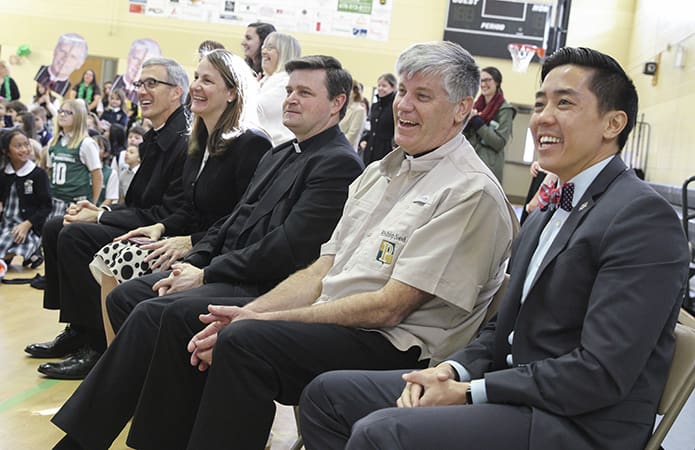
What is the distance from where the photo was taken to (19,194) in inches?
251

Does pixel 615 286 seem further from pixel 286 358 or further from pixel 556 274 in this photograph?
pixel 286 358

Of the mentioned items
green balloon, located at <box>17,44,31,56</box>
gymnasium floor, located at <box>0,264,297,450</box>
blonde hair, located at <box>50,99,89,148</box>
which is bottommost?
gymnasium floor, located at <box>0,264,297,450</box>

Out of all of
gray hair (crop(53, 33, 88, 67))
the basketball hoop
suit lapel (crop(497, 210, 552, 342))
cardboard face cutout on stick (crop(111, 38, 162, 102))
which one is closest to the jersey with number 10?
suit lapel (crop(497, 210, 552, 342))

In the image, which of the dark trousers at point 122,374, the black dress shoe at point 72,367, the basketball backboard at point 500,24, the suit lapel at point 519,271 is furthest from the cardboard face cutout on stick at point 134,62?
the suit lapel at point 519,271

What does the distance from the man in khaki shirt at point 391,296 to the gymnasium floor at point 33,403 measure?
63cm

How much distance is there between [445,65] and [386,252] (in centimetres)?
58

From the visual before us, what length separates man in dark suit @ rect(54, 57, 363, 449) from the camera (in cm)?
252

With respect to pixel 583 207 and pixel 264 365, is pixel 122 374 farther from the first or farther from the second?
pixel 583 207

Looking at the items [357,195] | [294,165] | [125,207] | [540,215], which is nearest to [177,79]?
[125,207]

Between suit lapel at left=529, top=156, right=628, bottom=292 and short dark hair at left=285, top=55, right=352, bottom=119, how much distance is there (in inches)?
57.1

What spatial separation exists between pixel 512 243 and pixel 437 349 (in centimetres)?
34

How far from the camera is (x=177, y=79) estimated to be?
12.6 ft

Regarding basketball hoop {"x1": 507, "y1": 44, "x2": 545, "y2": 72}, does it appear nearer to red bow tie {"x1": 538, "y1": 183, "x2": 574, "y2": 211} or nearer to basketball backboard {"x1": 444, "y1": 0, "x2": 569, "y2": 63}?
basketball backboard {"x1": 444, "y1": 0, "x2": 569, "y2": 63}

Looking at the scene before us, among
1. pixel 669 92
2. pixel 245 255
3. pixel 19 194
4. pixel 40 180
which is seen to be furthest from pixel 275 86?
pixel 669 92
